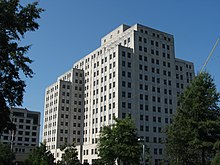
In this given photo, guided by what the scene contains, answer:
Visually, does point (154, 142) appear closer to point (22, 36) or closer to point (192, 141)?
point (192, 141)

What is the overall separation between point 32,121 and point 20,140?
12683mm

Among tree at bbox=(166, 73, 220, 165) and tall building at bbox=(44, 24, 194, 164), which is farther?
tall building at bbox=(44, 24, 194, 164)

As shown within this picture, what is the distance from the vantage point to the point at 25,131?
148250mm

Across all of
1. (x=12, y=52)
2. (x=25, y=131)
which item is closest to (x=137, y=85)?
Result: (x=12, y=52)

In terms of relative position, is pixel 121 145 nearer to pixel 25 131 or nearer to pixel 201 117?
pixel 201 117

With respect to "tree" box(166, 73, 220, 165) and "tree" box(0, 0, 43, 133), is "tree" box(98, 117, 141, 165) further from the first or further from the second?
"tree" box(0, 0, 43, 133)

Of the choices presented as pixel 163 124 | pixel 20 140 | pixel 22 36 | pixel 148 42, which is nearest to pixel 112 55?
pixel 148 42

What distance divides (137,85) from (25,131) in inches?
3362

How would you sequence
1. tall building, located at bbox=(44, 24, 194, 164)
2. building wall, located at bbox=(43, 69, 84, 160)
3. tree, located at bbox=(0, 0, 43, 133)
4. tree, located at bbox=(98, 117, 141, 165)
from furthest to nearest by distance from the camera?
building wall, located at bbox=(43, 69, 84, 160)
tall building, located at bbox=(44, 24, 194, 164)
tree, located at bbox=(98, 117, 141, 165)
tree, located at bbox=(0, 0, 43, 133)

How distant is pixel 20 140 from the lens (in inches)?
5679

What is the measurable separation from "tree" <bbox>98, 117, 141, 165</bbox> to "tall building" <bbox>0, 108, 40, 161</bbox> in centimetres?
10306

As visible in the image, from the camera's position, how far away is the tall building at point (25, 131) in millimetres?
141750

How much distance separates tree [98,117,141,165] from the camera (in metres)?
45.2

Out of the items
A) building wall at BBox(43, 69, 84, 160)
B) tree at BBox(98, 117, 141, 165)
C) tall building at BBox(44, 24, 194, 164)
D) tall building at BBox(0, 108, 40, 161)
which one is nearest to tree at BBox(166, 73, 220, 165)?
tree at BBox(98, 117, 141, 165)
